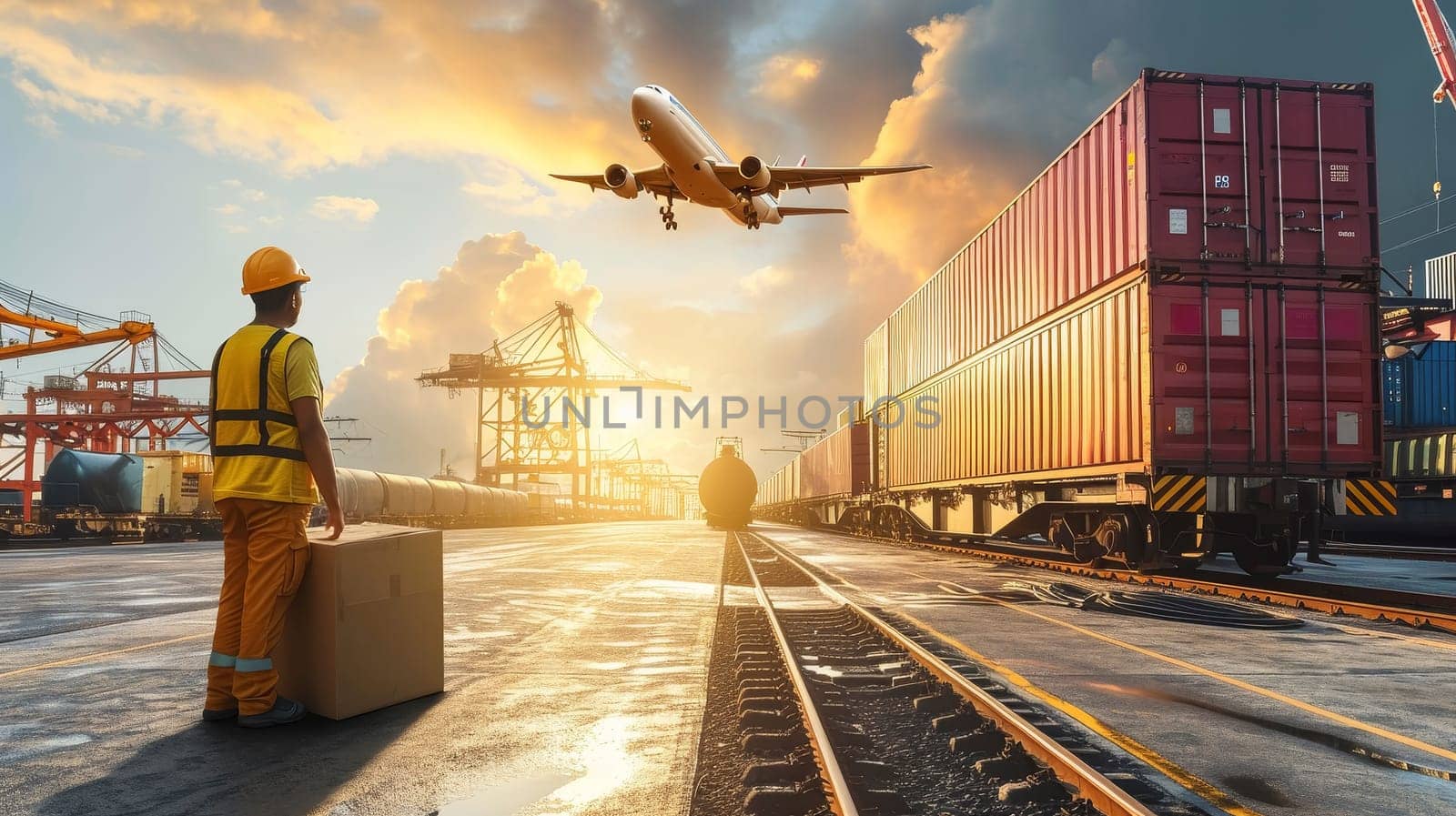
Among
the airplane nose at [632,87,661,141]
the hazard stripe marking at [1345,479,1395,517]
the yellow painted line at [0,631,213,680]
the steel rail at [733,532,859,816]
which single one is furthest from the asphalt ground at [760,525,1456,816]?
the airplane nose at [632,87,661,141]

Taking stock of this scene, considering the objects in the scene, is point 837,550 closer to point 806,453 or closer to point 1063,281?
point 1063,281

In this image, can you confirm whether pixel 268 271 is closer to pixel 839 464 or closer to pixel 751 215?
pixel 751 215

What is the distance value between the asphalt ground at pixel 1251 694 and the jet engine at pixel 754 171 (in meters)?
14.6

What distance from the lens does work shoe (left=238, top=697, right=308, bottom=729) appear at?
4.29 meters

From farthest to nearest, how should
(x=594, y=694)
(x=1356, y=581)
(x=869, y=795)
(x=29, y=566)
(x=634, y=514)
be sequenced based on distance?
(x=634, y=514) → (x=29, y=566) → (x=1356, y=581) → (x=594, y=694) → (x=869, y=795)

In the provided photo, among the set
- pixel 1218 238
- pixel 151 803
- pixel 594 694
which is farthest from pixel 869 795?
pixel 1218 238

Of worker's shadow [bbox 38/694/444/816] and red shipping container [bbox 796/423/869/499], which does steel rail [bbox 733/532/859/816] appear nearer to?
worker's shadow [bbox 38/694/444/816]

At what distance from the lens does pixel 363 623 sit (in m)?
4.48

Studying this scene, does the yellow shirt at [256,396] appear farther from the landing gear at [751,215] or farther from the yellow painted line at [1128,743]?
the landing gear at [751,215]

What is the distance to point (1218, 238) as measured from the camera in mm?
12406

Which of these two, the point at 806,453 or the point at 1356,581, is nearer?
the point at 1356,581

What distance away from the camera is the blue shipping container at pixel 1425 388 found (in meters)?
25.3

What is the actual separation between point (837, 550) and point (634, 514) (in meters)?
142

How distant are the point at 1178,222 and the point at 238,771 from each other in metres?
12.4
